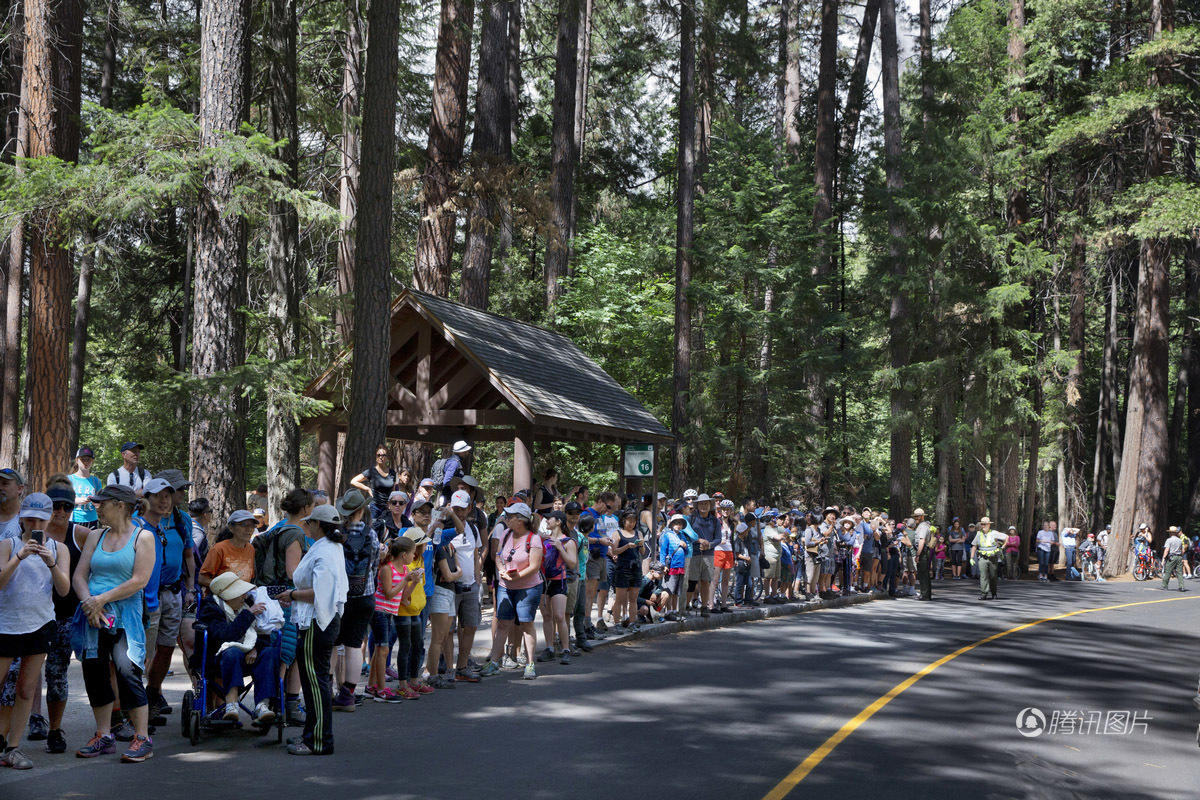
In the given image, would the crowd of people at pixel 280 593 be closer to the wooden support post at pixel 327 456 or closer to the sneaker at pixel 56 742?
the sneaker at pixel 56 742

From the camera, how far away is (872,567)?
2644 cm

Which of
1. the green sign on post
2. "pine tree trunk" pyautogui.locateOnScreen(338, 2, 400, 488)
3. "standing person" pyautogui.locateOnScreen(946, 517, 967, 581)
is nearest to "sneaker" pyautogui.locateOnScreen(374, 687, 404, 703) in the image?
"pine tree trunk" pyautogui.locateOnScreen(338, 2, 400, 488)

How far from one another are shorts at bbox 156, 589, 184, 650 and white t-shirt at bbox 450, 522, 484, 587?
307 centimetres

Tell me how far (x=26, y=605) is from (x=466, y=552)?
15.9ft

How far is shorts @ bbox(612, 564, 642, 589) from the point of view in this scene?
1562 cm

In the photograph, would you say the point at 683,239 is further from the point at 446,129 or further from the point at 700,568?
the point at 700,568

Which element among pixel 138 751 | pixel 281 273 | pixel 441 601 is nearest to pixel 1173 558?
pixel 281 273

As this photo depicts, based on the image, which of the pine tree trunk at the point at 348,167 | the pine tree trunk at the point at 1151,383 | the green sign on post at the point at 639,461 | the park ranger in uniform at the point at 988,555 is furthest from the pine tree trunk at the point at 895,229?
the pine tree trunk at the point at 348,167

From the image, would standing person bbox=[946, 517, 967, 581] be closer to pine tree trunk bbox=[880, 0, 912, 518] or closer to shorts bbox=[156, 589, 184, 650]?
pine tree trunk bbox=[880, 0, 912, 518]

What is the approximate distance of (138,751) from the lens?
7520 mm

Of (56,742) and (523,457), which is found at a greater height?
(523,457)

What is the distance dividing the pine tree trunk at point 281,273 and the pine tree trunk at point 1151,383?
1133 inches

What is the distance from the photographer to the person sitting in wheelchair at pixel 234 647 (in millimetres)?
8109

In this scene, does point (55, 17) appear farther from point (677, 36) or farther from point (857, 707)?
point (677, 36)
